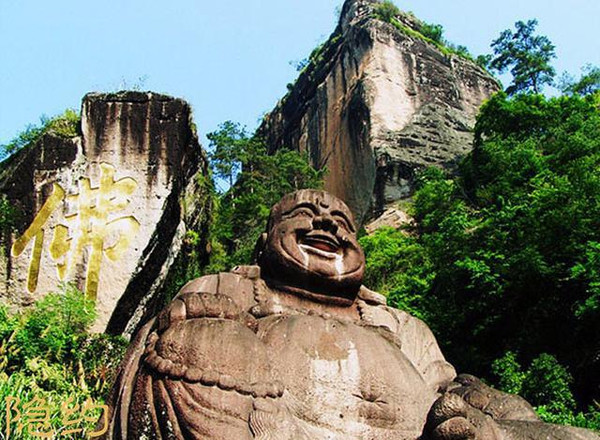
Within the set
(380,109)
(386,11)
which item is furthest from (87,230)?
(386,11)

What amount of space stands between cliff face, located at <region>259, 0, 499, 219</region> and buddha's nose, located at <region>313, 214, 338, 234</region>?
19011 mm

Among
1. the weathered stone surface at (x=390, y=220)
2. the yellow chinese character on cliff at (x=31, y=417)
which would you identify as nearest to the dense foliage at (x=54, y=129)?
the yellow chinese character on cliff at (x=31, y=417)

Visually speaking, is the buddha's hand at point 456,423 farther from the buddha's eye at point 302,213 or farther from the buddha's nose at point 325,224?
the buddha's eye at point 302,213

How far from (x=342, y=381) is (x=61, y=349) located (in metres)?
5.91

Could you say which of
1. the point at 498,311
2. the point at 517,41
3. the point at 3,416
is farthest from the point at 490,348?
the point at 517,41

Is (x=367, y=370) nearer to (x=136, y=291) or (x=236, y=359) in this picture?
(x=236, y=359)

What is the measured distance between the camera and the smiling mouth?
4.35 meters

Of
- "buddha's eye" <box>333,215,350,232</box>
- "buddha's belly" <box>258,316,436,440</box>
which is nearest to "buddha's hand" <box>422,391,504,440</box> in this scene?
"buddha's belly" <box>258,316,436,440</box>

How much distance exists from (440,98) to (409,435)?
85.3 feet

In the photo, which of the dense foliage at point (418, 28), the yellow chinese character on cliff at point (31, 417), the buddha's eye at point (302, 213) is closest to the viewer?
the buddha's eye at point (302, 213)

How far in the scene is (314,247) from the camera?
4.34m

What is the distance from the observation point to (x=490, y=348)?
11102 millimetres

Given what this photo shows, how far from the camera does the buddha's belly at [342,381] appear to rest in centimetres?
344

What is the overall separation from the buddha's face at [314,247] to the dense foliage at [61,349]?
156 inches
